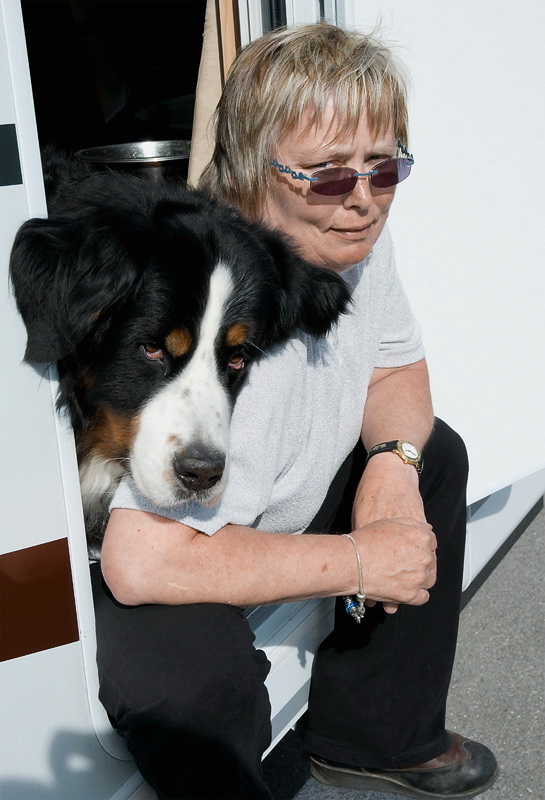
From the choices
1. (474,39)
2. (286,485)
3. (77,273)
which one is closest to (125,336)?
(77,273)

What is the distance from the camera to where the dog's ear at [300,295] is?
168 cm

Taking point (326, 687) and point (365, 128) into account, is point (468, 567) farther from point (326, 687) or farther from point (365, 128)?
point (365, 128)

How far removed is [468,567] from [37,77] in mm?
2923

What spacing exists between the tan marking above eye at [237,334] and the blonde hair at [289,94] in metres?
0.39

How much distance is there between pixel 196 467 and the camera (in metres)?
1.39

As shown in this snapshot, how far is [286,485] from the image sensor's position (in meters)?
1.70

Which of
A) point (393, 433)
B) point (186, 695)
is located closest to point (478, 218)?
point (393, 433)

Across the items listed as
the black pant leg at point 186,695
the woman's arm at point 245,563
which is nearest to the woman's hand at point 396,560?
the woman's arm at point 245,563

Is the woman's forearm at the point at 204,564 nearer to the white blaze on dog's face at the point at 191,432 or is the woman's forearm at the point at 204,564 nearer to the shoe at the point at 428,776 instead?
the white blaze on dog's face at the point at 191,432

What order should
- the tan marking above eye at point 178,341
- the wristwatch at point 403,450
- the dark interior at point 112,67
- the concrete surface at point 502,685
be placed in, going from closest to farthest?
the tan marking above eye at point 178,341 → the wristwatch at point 403,450 → the concrete surface at point 502,685 → the dark interior at point 112,67

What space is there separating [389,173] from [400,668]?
1136mm

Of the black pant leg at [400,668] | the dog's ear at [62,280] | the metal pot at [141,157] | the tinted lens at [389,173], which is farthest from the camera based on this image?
the metal pot at [141,157]

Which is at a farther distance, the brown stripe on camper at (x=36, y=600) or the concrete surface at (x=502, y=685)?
the concrete surface at (x=502, y=685)

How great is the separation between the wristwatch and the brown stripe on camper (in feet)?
2.58
